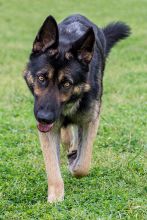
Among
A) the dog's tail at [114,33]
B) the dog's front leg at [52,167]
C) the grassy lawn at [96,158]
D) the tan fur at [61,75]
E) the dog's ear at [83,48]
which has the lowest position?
the grassy lawn at [96,158]

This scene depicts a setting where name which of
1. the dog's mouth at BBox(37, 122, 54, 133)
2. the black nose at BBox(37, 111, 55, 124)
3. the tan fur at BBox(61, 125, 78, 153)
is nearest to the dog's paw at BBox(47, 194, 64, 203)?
the dog's mouth at BBox(37, 122, 54, 133)

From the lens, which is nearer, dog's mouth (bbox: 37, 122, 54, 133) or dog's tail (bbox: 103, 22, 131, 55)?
dog's mouth (bbox: 37, 122, 54, 133)

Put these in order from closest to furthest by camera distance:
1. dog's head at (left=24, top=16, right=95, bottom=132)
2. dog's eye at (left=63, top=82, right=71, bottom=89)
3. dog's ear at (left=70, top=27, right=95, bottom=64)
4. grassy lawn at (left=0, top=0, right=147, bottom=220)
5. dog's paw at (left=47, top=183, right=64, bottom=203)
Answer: grassy lawn at (left=0, top=0, right=147, bottom=220) → dog's head at (left=24, top=16, right=95, bottom=132) → dog's eye at (left=63, top=82, right=71, bottom=89) → dog's paw at (left=47, top=183, right=64, bottom=203) → dog's ear at (left=70, top=27, right=95, bottom=64)

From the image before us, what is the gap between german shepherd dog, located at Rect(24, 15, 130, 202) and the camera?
576cm

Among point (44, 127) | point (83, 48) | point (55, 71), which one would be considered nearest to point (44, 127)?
point (44, 127)

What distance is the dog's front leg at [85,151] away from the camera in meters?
6.61

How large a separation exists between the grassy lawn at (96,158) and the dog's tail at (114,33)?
1.35 metres

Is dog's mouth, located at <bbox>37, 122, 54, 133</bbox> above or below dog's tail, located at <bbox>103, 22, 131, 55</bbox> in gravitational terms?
below

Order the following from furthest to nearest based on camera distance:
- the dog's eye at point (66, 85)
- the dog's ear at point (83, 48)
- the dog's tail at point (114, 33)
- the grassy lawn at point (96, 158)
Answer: the dog's tail at point (114, 33), the dog's ear at point (83, 48), the dog's eye at point (66, 85), the grassy lawn at point (96, 158)

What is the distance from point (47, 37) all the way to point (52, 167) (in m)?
1.30

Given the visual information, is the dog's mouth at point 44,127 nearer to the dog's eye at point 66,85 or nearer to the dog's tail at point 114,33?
the dog's eye at point 66,85

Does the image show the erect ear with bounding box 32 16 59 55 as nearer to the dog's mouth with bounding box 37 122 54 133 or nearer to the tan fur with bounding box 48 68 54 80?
the tan fur with bounding box 48 68 54 80

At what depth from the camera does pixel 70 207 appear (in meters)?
5.63

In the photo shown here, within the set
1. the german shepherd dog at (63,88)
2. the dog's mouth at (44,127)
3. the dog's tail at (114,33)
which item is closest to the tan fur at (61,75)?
the german shepherd dog at (63,88)
